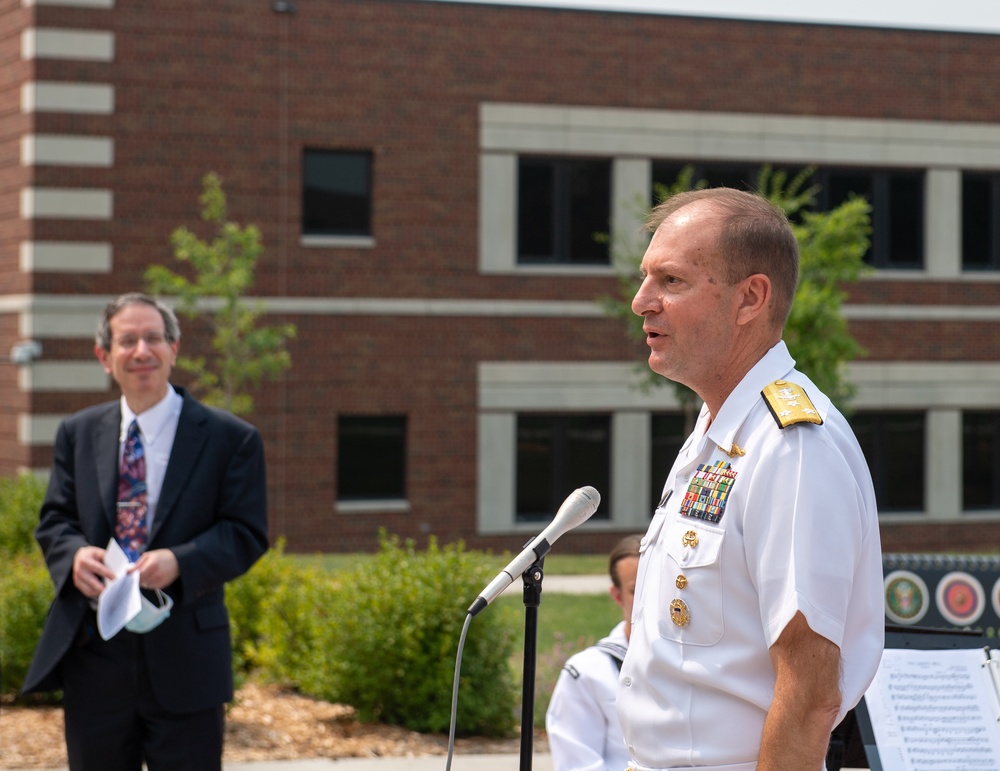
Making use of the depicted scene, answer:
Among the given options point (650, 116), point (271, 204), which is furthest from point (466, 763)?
point (650, 116)

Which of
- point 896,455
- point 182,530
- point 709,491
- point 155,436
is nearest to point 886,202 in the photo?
point 896,455

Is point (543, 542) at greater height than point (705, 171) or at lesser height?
lesser

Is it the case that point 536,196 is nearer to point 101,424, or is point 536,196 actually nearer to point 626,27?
point 626,27

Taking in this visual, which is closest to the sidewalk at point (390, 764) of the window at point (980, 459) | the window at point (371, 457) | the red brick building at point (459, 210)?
the red brick building at point (459, 210)

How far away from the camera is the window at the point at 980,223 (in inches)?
899

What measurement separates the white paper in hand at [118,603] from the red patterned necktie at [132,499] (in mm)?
175

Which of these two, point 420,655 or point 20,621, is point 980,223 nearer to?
point 420,655

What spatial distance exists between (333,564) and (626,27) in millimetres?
10871

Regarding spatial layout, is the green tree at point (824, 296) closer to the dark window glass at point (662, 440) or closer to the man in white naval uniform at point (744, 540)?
the dark window glass at point (662, 440)

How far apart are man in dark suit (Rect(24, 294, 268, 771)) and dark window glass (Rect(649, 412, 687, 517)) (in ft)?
55.6

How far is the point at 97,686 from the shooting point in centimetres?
426

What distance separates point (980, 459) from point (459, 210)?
1064cm

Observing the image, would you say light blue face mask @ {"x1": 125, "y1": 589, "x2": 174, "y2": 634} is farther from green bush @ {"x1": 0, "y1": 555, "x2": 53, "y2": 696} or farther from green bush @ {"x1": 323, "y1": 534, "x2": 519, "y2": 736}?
green bush @ {"x1": 0, "y1": 555, "x2": 53, "y2": 696}

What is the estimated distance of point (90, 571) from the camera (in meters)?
4.25
